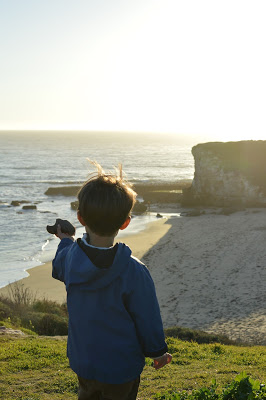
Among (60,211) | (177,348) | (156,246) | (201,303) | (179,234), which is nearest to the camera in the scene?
(177,348)

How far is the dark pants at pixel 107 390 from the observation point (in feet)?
10.9

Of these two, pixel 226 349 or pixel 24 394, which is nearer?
pixel 24 394

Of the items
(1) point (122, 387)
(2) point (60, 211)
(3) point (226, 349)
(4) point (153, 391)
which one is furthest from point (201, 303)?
(2) point (60, 211)

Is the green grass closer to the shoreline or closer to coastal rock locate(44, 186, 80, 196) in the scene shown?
the shoreline

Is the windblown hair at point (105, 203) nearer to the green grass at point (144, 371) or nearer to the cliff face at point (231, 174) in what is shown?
the green grass at point (144, 371)

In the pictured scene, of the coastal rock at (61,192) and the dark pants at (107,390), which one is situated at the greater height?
the dark pants at (107,390)

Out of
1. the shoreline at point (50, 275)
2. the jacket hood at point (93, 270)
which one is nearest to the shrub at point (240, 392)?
the jacket hood at point (93, 270)

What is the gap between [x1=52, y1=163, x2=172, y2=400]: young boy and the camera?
318cm

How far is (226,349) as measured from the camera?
1038 cm

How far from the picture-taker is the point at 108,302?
323 centimetres

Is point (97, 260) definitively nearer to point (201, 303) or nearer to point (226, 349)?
point (226, 349)

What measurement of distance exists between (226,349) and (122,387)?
766 cm

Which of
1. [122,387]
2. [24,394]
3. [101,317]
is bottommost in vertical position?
[24,394]

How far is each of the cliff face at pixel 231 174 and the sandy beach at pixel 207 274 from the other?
A: 7770mm
